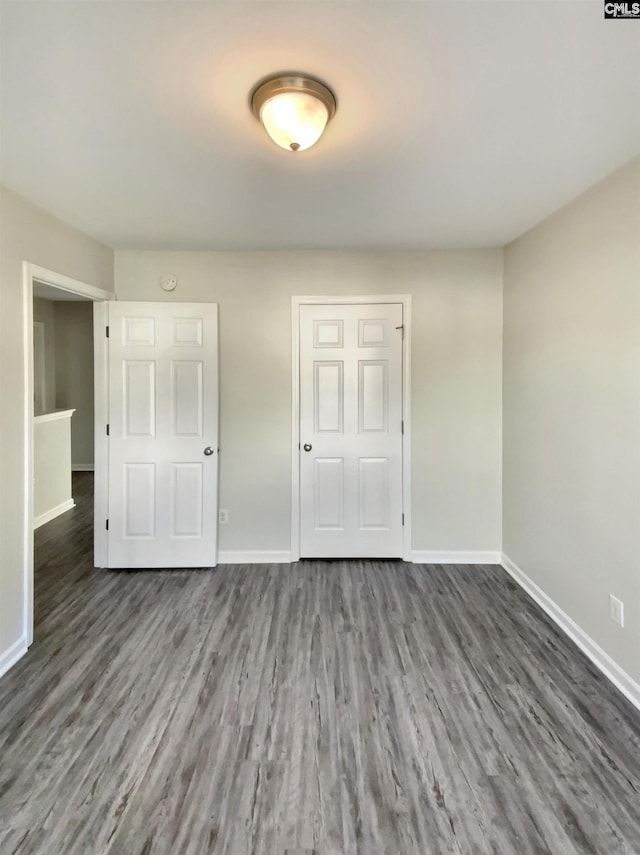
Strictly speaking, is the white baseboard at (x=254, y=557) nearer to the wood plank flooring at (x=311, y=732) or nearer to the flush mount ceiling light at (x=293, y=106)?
the wood plank flooring at (x=311, y=732)

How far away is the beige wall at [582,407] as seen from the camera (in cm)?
195

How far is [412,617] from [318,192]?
8.40ft

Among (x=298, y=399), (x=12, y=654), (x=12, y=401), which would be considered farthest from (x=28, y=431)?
(x=298, y=399)

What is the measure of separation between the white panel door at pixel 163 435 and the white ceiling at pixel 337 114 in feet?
2.77

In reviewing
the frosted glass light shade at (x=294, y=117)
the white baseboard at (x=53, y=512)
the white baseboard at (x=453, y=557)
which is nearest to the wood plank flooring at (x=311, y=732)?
the white baseboard at (x=453, y=557)

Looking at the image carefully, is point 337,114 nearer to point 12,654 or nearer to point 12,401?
point 12,401

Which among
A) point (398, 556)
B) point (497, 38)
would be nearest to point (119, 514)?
point (398, 556)

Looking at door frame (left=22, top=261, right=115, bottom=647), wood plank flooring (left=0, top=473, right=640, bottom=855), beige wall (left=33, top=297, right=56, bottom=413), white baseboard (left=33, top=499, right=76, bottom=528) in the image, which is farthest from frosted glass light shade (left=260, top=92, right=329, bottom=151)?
beige wall (left=33, top=297, right=56, bottom=413)

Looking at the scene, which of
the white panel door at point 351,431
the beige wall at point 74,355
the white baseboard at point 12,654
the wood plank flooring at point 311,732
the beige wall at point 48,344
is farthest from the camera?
the beige wall at point 74,355

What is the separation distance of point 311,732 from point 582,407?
211 cm

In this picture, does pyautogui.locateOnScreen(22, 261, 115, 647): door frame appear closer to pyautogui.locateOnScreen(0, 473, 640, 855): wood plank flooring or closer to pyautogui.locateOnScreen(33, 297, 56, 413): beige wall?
pyautogui.locateOnScreen(0, 473, 640, 855): wood plank flooring

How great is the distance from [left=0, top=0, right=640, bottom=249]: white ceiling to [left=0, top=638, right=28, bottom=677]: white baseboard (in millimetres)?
2396

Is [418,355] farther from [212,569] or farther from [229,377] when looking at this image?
[212,569]

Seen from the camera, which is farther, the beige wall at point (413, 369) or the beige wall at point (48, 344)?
the beige wall at point (48, 344)
